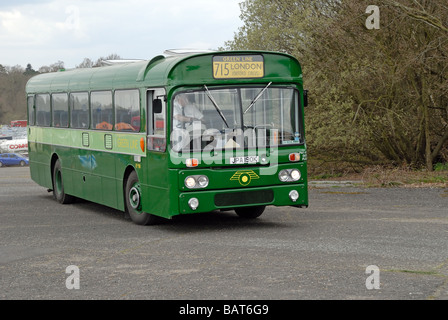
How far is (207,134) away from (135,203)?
2.18 metres

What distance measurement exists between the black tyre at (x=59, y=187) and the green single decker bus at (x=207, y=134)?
3467mm

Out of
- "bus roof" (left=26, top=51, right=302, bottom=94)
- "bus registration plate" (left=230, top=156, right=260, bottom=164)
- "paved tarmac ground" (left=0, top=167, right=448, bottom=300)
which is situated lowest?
"paved tarmac ground" (left=0, top=167, right=448, bottom=300)

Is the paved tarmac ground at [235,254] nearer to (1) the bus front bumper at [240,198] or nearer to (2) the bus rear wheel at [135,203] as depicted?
(2) the bus rear wheel at [135,203]

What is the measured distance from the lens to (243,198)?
12047 millimetres

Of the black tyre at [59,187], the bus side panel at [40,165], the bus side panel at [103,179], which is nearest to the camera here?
the bus side panel at [103,179]

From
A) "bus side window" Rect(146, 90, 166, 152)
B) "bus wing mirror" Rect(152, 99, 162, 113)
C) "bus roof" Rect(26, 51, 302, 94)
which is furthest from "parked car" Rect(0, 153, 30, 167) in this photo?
"bus wing mirror" Rect(152, 99, 162, 113)

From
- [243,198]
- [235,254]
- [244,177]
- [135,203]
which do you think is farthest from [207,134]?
[235,254]

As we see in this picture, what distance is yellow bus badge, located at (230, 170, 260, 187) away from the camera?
12.0m

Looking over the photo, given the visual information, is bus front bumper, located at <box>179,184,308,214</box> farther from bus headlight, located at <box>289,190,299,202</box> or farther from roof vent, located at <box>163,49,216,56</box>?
roof vent, located at <box>163,49,216,56</box>

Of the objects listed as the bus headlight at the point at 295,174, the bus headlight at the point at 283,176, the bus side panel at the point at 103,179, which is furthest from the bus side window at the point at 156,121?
the bus headlight at the point at 295,174

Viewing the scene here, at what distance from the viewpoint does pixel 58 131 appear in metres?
17.2

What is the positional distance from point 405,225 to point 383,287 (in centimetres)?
487

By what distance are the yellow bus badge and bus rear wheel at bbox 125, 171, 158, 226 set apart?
73.6 inches

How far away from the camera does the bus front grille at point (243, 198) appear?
39.2 ft
